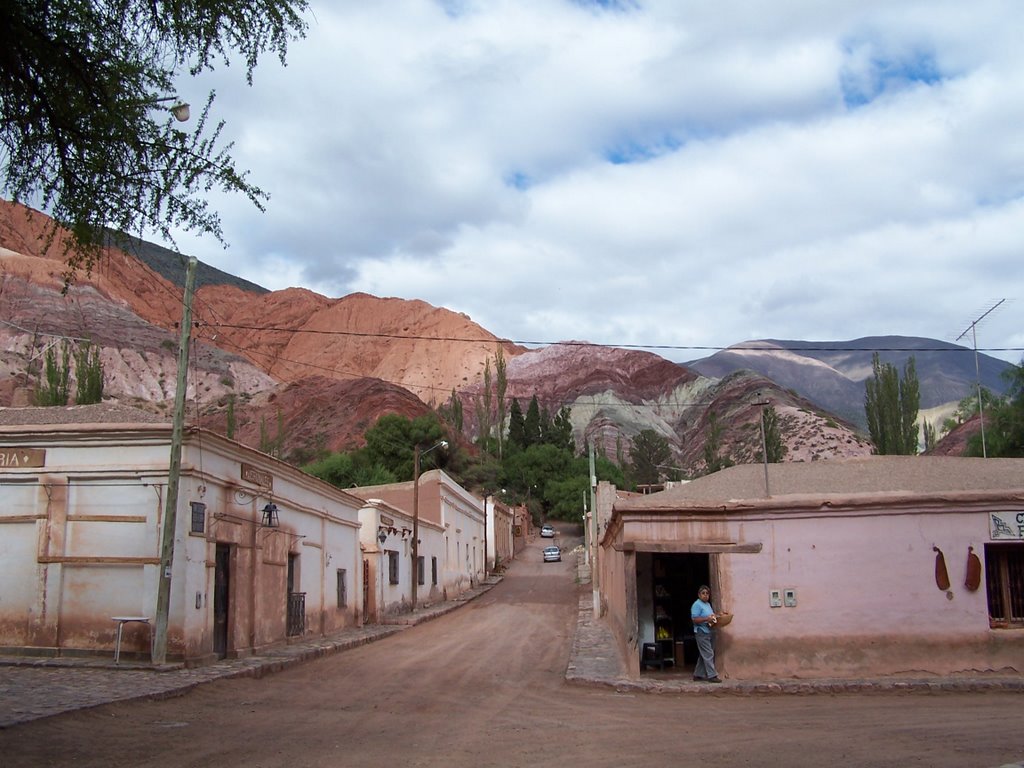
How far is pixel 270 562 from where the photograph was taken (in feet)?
67.4

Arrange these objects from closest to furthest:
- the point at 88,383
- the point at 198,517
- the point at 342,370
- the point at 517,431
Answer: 1. the point at 198,517
2. the point at 88,383
3. the point at 517,431
4. the point at 342,370

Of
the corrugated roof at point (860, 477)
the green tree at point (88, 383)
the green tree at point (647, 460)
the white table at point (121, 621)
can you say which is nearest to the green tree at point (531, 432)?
the green tree at point (647, 460)

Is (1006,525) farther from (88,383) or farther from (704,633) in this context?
(88,383)

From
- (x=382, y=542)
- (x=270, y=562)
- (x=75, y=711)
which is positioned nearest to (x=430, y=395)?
(x=382, y=542)

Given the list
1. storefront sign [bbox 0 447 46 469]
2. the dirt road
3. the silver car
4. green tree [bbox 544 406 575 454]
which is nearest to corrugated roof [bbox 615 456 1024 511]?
the dirt road

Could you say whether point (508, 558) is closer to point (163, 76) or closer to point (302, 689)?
point (302, 689)

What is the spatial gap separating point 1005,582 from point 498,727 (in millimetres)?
8882

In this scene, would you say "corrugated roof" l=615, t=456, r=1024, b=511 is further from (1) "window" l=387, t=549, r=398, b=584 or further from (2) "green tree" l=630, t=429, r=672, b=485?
(2) "green tree" l=630, t=429, r=672, b=485

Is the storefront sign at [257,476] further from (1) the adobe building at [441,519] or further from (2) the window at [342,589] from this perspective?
(1) the adobe building at [441,519]

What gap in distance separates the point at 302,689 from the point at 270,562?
6016 mm

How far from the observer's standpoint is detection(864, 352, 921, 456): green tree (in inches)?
2146

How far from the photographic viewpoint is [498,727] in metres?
11.3

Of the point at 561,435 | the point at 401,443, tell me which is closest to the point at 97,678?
the point at 401,443

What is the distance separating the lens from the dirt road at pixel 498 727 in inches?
357
